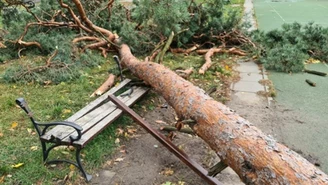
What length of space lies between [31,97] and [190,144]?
89.7 inches

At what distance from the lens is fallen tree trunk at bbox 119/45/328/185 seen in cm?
178

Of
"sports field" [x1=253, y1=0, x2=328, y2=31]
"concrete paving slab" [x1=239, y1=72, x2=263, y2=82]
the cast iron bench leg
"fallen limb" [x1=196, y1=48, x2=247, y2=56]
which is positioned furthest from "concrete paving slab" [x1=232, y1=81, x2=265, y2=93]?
"sports field" [x1=253, y1=0, x2=328, y2=31]

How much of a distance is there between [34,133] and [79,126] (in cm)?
109

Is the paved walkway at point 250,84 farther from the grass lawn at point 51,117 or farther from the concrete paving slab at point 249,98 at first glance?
the grass lawn at point 51,117

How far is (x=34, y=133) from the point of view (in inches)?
131

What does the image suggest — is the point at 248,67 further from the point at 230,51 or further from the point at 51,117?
the point at 51,117

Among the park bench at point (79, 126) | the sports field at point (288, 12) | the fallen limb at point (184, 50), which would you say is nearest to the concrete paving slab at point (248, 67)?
the fallen limb at point (184, 50)

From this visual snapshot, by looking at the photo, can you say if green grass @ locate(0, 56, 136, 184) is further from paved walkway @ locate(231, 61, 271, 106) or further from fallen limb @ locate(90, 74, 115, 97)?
paved walkway @ locate(231, 61, 271, 106)

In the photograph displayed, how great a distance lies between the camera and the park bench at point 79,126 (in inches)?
101

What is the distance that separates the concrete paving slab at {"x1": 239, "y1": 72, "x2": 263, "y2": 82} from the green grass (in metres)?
2.20

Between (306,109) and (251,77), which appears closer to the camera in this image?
(306,109)

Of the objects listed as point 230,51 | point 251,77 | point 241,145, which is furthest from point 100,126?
point 230,51

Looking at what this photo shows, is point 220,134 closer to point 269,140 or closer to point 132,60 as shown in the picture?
point 269,140

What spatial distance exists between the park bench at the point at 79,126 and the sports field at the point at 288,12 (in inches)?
248
